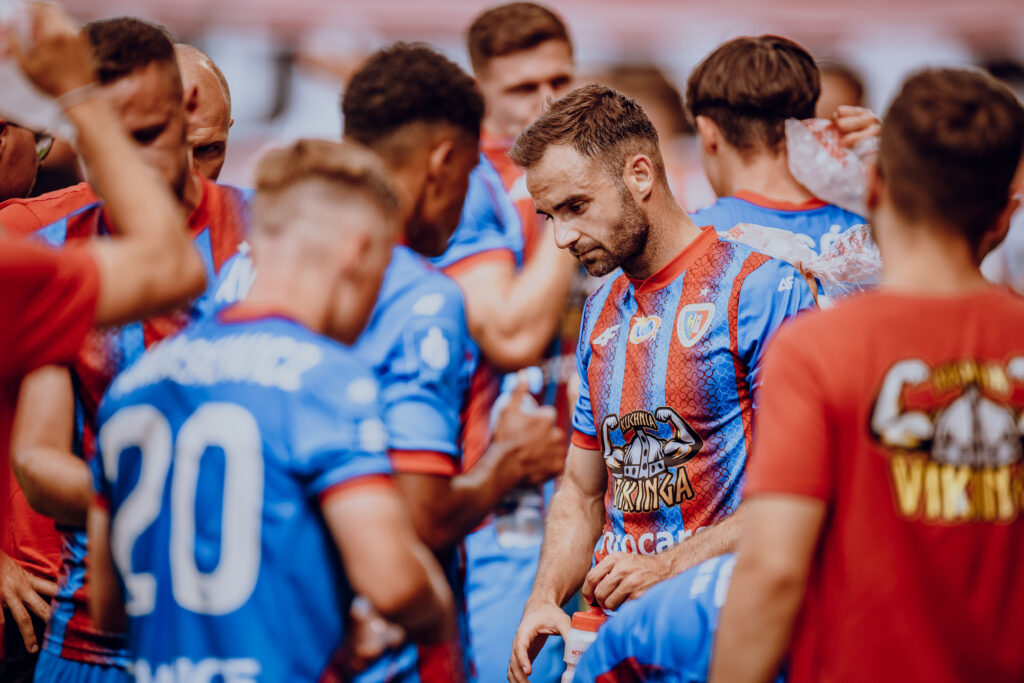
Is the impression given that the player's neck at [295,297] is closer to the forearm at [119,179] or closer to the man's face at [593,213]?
the forearm at [119,179]

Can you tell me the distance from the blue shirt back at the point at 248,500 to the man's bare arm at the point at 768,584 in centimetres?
65

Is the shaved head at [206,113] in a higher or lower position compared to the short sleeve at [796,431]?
higher

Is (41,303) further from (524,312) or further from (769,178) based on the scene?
(769,178)

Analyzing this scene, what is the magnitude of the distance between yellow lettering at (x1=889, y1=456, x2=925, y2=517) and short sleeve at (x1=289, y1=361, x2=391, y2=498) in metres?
0.86

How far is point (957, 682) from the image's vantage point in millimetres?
1775

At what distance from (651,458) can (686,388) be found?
0.71ft

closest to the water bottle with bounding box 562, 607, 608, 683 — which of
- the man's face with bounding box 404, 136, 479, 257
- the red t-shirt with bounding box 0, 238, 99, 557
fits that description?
the man's face with bounding box 404, 136, 479, 257

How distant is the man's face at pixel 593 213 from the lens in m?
3.05

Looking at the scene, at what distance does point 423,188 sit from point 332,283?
0.99 m

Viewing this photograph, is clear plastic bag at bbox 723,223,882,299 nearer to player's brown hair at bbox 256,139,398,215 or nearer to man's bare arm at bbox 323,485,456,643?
player's brown hair at bbox 256,139,398,215

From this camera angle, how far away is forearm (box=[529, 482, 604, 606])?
10.5ft

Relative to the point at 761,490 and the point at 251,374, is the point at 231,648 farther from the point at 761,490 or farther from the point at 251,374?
the point at 761,490

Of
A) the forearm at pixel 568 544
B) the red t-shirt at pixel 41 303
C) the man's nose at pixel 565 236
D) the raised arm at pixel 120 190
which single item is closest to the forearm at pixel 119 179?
the raised arm at pixel 120 190

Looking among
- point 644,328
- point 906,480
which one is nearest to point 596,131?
point 644,328
